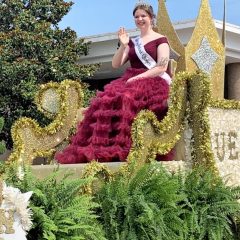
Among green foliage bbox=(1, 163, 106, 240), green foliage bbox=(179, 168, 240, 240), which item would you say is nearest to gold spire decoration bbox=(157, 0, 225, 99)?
green foliage bbox=(179, 168, 240, 240)

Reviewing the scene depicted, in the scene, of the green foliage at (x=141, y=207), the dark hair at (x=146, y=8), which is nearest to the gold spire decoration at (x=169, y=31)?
the dark hair at (x=146, y=8)

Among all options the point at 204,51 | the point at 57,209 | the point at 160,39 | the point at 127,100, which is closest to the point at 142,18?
the point at 160,39

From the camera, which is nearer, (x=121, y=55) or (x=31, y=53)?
(x=121, y=55)

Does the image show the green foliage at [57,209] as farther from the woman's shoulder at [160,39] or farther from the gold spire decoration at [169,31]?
the gold spire decoration at [169,31]

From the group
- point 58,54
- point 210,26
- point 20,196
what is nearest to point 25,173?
point 20,196

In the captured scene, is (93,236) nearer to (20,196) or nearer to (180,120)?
(20,196)

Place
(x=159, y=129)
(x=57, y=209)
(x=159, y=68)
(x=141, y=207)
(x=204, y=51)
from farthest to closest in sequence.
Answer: (x=204, y=51)
(x=159, y=68)
(x=159, y=129)
(x=141, y=207)
(x=57, y=209)

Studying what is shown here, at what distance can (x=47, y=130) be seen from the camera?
245 inches

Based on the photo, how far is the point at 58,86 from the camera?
254 inches

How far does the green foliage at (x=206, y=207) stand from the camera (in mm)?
4855

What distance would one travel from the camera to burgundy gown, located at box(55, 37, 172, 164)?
5352 mm

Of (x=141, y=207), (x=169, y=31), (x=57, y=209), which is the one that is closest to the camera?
(x=57, y=209)

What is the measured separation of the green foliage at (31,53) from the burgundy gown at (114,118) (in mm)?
Result: 7250

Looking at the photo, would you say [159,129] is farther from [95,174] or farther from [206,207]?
[95,174]
